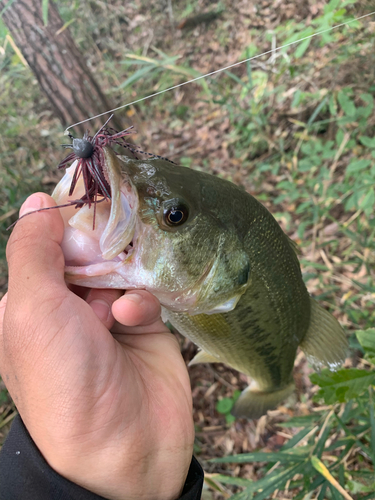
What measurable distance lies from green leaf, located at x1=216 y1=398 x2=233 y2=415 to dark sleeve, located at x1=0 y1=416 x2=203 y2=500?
2144mm

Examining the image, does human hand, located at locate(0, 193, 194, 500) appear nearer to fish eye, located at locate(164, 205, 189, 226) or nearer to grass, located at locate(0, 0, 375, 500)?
fish eye, located at locate(164, 205, 189, 226)

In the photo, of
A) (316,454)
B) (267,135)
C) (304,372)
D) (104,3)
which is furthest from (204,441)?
(104,3)

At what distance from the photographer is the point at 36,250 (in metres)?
1.19

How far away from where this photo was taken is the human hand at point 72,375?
1148mm

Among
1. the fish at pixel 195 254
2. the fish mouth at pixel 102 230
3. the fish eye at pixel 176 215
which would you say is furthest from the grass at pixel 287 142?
the fish mouth at pixel 102 230

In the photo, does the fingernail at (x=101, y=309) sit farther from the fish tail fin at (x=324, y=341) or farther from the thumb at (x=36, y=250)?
the fish tail fin at (x=324, y=341)

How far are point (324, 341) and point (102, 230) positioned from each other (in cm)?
134

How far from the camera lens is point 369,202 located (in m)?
2.56

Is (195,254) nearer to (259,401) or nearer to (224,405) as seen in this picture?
(259,401)

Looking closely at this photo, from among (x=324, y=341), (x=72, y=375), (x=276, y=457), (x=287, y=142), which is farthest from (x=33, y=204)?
(x=287, y=142)

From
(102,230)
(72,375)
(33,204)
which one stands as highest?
(33,204)

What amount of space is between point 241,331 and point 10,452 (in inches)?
40.9

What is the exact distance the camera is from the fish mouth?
1.16 m

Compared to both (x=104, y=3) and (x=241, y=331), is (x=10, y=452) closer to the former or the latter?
(x=241, y=331)
